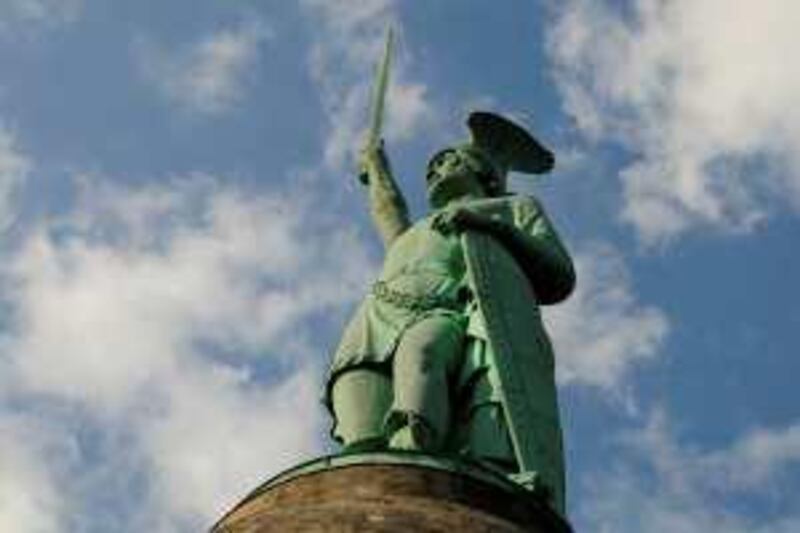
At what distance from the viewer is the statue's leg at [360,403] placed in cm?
1203

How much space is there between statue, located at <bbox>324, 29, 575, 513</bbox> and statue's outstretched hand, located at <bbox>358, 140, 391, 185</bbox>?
1385mm

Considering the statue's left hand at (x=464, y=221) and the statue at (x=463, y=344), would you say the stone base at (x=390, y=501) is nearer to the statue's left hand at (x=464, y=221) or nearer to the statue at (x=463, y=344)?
the statue at (x=463, y=344)

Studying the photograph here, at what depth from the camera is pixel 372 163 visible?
15805 mm

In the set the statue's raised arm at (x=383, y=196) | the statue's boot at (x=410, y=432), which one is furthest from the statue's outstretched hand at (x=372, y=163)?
the statue's boot at (x=410, y=432)

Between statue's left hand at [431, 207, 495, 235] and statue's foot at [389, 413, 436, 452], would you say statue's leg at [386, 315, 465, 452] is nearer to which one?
statue's foot at [389, 413, 436, 452]

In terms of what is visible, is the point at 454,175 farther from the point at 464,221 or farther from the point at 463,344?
the point at 463,344

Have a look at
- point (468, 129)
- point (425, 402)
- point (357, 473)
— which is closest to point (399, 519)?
point (357, 473)

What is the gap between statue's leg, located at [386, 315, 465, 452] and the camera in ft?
37.4

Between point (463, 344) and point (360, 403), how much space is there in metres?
0.76

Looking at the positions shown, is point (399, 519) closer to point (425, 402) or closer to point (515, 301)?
point (425, 402)

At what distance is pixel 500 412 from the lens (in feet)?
38.5

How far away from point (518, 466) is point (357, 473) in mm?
1629

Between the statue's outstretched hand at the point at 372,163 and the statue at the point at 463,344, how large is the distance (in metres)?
1.38

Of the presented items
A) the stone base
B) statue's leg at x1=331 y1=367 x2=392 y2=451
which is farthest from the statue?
the stone base
